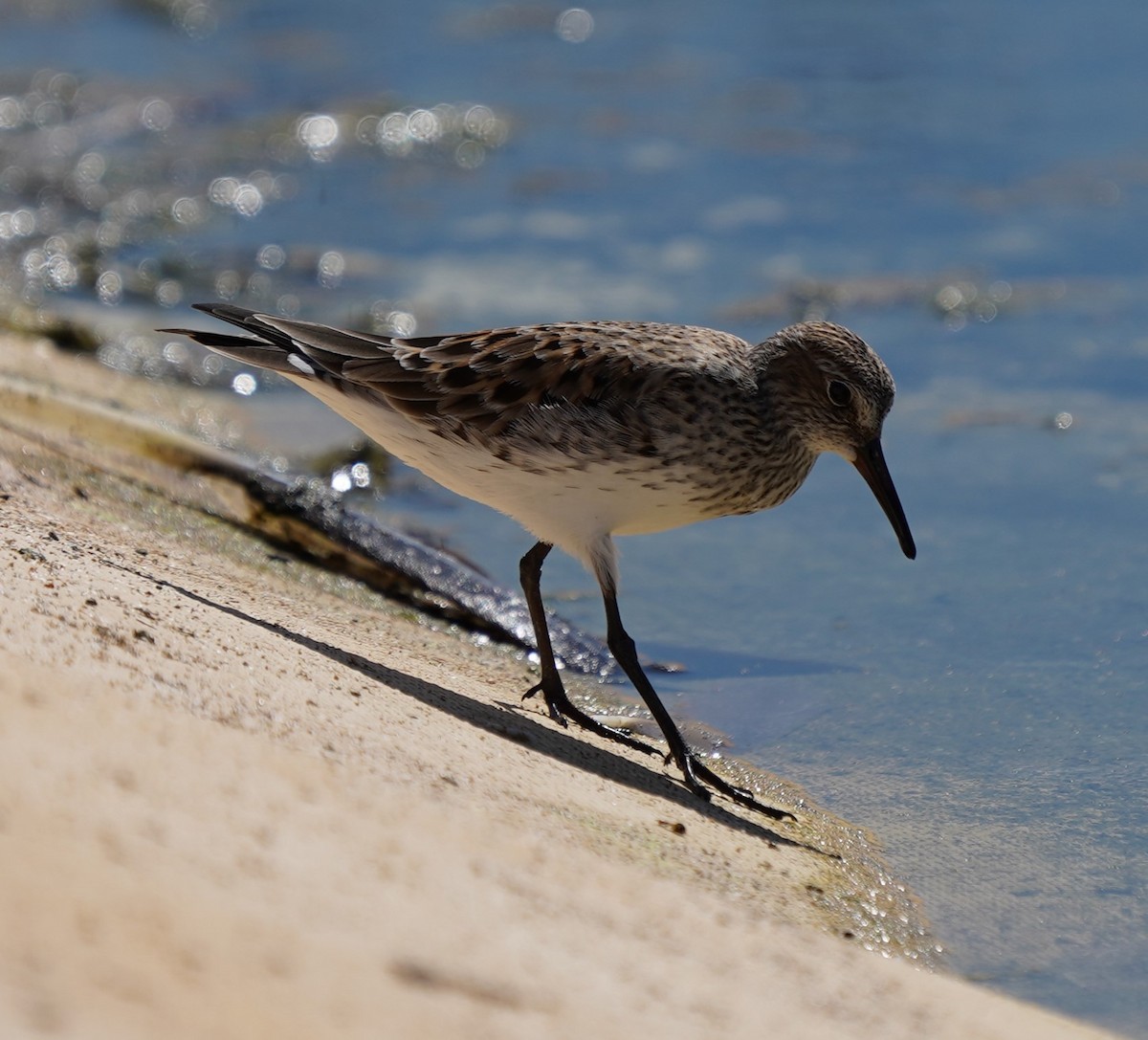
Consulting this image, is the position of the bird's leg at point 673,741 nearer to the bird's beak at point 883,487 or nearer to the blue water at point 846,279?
the blue water at point 846,279

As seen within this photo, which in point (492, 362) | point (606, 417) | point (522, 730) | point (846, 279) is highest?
point (846, 279)

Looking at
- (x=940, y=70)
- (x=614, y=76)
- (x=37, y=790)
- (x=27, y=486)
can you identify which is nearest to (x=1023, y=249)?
(x=940, y=70)

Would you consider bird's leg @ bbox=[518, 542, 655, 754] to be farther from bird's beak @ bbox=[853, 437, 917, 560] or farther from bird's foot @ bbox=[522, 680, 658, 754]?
bird's beak @ bbox=[853, 437, 917, 560]

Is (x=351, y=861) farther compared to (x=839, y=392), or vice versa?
(x=839, y=392)

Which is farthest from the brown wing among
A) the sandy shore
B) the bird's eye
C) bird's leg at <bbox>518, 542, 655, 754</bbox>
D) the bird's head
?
the sandy shore

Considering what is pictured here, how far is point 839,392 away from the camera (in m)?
6.59

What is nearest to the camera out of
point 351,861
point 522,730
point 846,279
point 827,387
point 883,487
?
point 351,861

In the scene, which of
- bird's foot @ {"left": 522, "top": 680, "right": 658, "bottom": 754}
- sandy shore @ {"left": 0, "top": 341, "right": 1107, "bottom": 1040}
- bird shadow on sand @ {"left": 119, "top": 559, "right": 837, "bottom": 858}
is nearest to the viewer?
sandy shore @ {"left": 0, "top": 341, "right": 1107, "bottom": 1040}

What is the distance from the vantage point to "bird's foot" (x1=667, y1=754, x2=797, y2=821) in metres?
6.14

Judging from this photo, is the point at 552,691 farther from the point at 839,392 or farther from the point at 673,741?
the point at 839,392

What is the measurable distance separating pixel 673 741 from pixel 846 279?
757 centimetres

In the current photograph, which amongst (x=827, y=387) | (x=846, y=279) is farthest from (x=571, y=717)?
(x=846, y=279)

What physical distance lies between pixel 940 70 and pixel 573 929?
16.3 meters

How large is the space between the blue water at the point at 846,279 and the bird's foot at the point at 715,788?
0.39 metres
